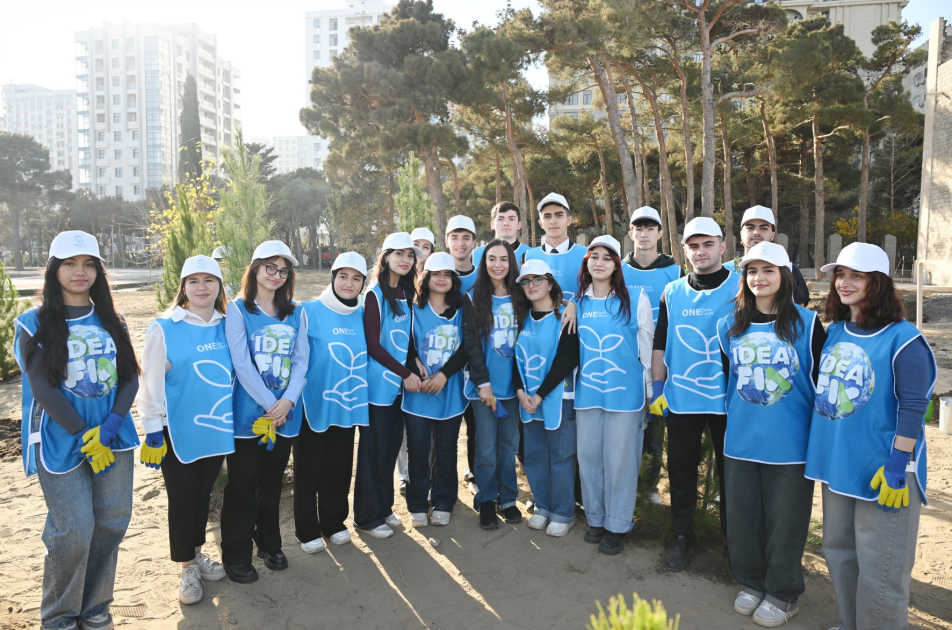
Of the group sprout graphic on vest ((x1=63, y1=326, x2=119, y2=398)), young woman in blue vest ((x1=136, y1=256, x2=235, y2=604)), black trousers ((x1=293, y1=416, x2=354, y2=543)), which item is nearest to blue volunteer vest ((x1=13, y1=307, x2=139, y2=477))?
sprout graphic on vest ((x1=63, y1=326, x2=119, y2=398))

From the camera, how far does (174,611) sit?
3.31 meters

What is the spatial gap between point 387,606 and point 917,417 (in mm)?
2860

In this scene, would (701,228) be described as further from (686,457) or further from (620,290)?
(686,457)

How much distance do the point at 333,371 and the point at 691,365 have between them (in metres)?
2.23

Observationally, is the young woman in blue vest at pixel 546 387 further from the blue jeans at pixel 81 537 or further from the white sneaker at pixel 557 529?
the blue jeans at pixel 81 537

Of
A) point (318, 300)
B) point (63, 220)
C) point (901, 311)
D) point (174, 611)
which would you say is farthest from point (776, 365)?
point (63, 220)

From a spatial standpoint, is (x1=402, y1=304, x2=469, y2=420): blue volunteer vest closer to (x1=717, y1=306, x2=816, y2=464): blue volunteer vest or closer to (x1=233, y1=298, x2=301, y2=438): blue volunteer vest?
(x1=233, y1=298, x2=301, y2=438): blue volunteer vest

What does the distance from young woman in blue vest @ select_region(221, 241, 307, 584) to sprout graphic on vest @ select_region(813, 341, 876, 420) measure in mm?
2883

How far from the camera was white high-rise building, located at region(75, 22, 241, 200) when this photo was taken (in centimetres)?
7869

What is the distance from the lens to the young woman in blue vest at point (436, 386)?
4.16m

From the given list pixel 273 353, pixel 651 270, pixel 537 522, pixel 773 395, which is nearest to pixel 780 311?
pixel 773 395

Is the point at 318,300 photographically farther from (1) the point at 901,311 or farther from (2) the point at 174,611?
(1) the point at 901,311

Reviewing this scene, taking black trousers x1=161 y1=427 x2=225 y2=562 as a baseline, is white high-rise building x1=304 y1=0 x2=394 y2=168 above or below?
above

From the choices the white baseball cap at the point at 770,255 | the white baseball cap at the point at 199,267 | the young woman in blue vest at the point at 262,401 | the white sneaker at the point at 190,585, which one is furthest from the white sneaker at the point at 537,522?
the white baseball cap at the point at 199,267
